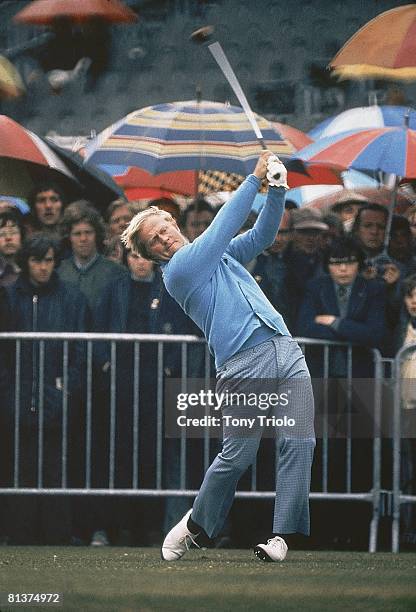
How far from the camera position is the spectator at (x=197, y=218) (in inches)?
282

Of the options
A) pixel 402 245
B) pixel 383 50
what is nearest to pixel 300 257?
pixel 402 245

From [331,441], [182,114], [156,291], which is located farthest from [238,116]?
[331,441]

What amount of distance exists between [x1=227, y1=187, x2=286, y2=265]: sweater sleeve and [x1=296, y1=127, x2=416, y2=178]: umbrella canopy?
89cm

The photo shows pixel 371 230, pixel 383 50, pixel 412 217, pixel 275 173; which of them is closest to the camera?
pixel 275 173

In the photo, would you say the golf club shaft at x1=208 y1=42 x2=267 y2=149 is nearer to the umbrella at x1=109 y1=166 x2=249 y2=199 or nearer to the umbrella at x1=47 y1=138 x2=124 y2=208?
the umbrella at x1=109 y1=166 x2=249 y2=199

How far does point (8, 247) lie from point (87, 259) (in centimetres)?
32

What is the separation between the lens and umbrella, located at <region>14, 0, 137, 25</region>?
21.4 ft

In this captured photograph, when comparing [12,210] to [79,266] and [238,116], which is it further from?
[238,116]

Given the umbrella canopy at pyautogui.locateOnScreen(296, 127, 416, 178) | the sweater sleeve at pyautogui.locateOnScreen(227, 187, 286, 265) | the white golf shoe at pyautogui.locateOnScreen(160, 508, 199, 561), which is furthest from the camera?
the umbrella canopy at pyautogui.locateOnScreen(296, 127, 416, 178)

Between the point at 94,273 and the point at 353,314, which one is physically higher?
the point at 94,273

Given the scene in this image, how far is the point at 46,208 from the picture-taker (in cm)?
746

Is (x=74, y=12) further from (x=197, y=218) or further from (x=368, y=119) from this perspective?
(x=368, y=119)

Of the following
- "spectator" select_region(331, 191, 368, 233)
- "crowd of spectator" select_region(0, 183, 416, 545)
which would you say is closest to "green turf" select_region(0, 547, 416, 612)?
"crowd of spectator" select_region(0, 183, 416, 545)

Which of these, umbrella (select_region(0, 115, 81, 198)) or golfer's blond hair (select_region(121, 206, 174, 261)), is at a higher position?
umbrella (select_region(0, 115, 81, 198))
